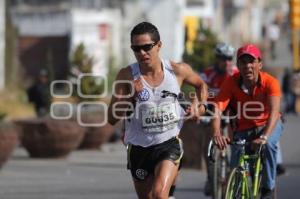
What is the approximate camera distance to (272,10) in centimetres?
10250

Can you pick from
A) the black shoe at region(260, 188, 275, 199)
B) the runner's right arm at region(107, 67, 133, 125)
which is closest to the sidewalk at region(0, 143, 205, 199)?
the black shoe at region(260, 188, 275, 199)

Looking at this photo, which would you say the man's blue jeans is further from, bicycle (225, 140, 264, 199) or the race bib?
the race bib

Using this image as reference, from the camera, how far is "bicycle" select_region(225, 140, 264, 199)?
991cm

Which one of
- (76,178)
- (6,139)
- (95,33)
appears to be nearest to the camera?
(6,139)

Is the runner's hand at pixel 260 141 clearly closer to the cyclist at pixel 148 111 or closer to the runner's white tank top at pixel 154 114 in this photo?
the cyclist at pixel 148 111

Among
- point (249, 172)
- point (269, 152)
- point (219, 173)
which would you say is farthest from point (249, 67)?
point (219, 173)

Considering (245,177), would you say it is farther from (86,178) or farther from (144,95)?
(86,178)

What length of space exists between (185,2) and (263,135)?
42.2 metres

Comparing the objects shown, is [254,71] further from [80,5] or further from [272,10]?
[272,10]

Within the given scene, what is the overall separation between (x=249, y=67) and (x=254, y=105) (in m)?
0.58

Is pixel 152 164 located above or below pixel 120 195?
above

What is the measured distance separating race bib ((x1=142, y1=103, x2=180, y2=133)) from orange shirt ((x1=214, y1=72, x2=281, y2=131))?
4.38 feet

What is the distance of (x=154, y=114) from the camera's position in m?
9.08

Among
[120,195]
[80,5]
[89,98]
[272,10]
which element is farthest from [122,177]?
[272,10]
